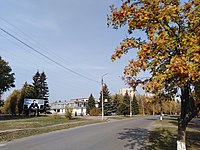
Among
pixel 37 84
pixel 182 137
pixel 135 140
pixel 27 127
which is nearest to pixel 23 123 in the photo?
pixel 27 127

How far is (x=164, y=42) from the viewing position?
659 cm

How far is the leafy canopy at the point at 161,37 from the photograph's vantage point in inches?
→ 247

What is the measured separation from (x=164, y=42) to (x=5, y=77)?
52.7 metres

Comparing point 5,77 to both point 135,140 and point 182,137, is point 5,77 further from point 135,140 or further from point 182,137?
point 182,137

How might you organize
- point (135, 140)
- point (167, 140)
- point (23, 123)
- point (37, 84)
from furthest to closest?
point (37, 84), point (23, 123), point (135, 140), point (167, 140)

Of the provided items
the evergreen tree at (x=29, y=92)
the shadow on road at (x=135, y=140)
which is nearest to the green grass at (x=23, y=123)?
the shadow on road at (x=135, y=140)

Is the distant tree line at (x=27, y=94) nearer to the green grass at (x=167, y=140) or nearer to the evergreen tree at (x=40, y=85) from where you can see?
the evergreen tree at (x=40, y=85)

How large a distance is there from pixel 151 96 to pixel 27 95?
6444 cm

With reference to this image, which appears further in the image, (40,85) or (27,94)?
(40,85)

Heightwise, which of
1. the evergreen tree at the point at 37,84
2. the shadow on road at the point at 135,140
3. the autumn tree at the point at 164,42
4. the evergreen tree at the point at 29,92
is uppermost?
the evergreen tree at the point at 37,84

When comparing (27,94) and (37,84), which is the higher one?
(37,84)

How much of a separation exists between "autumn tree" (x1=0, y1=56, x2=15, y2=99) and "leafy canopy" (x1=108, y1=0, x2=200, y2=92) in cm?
4980

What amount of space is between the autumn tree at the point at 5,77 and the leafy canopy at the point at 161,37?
49.8m

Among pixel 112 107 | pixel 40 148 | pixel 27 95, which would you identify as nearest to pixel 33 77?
pixel 27 95
